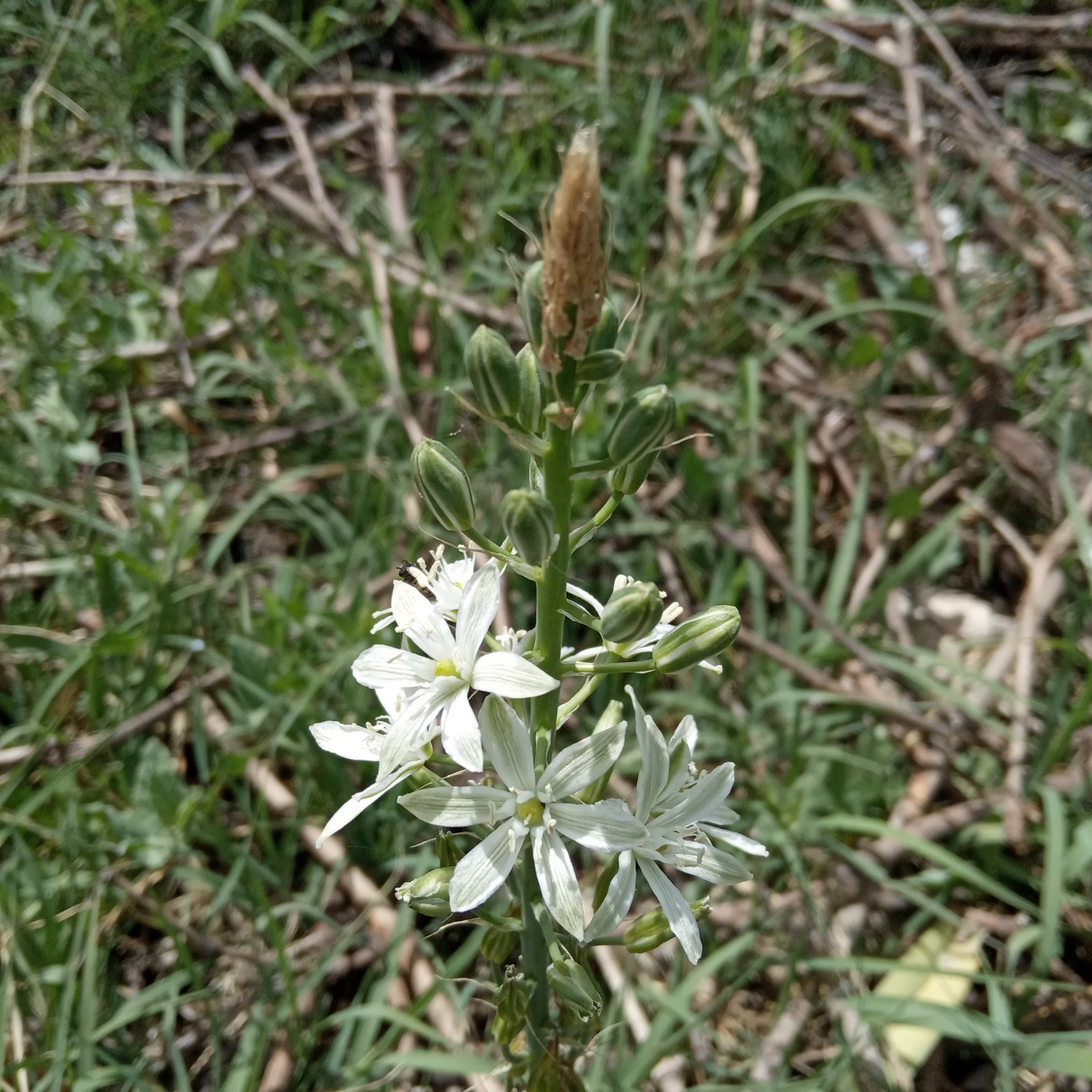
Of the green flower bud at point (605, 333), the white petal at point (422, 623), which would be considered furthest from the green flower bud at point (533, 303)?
the white petal at point (422, 623)

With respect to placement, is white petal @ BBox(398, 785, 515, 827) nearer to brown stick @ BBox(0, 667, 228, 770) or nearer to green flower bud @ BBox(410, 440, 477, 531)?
green flower bud @ BBox(410, 440, 477, 531)

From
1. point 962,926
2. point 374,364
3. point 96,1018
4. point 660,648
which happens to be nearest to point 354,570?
point 374,364

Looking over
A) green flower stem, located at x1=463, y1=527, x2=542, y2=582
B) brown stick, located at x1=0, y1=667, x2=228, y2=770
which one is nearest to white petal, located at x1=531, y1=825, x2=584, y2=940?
green flower stem, located at x1=463, y1=527, x2=542, y2=582

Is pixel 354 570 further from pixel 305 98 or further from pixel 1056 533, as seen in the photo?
pixel 305 98

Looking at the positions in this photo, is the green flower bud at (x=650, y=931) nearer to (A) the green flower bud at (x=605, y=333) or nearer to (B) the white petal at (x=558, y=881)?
(B) the white petal at (x=558, y=881)

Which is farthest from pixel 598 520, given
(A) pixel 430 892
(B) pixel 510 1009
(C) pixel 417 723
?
(B) pixel 510 1009

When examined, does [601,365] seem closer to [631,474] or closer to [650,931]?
[631,474]

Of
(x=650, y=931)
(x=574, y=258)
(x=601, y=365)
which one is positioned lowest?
(x=650, y=931)
